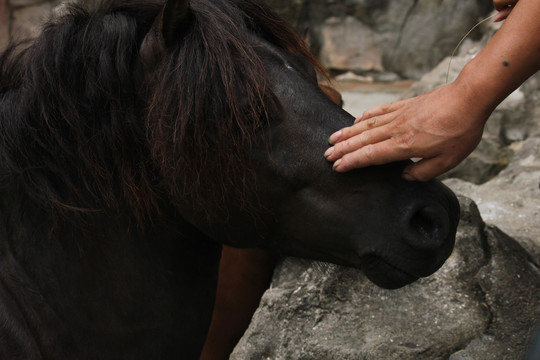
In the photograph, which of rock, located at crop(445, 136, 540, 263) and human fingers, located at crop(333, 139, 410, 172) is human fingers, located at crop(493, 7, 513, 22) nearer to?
human fingers, located at crop(333, 139, 410, 172)

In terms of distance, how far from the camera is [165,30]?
141cm

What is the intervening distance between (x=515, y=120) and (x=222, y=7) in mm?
2866

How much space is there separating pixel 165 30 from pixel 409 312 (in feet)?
4.02

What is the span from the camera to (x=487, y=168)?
11.6 ft

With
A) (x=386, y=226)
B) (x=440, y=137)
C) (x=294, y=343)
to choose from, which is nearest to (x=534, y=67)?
(x=440, y=137)

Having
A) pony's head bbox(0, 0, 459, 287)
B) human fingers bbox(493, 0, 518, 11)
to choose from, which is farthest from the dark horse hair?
human fingers bbox(493, 0, 518, 11)

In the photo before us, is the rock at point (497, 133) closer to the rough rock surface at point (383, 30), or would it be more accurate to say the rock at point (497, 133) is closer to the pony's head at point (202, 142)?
the pony's head at point (202, 142)

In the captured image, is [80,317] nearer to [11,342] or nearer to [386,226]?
[11,342]

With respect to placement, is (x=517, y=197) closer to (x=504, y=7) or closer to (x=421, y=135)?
(x=504, y=7)

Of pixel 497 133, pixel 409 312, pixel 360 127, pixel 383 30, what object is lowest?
pixel 383 30

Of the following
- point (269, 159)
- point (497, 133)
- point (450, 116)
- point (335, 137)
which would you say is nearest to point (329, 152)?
point (335, 137)

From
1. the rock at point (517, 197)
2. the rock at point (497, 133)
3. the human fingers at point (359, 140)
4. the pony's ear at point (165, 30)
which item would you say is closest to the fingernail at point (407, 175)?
the human fingers at point (359, 140)

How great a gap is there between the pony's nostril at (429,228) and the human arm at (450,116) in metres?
0.08

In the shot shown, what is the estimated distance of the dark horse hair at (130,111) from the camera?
1.40 meters
